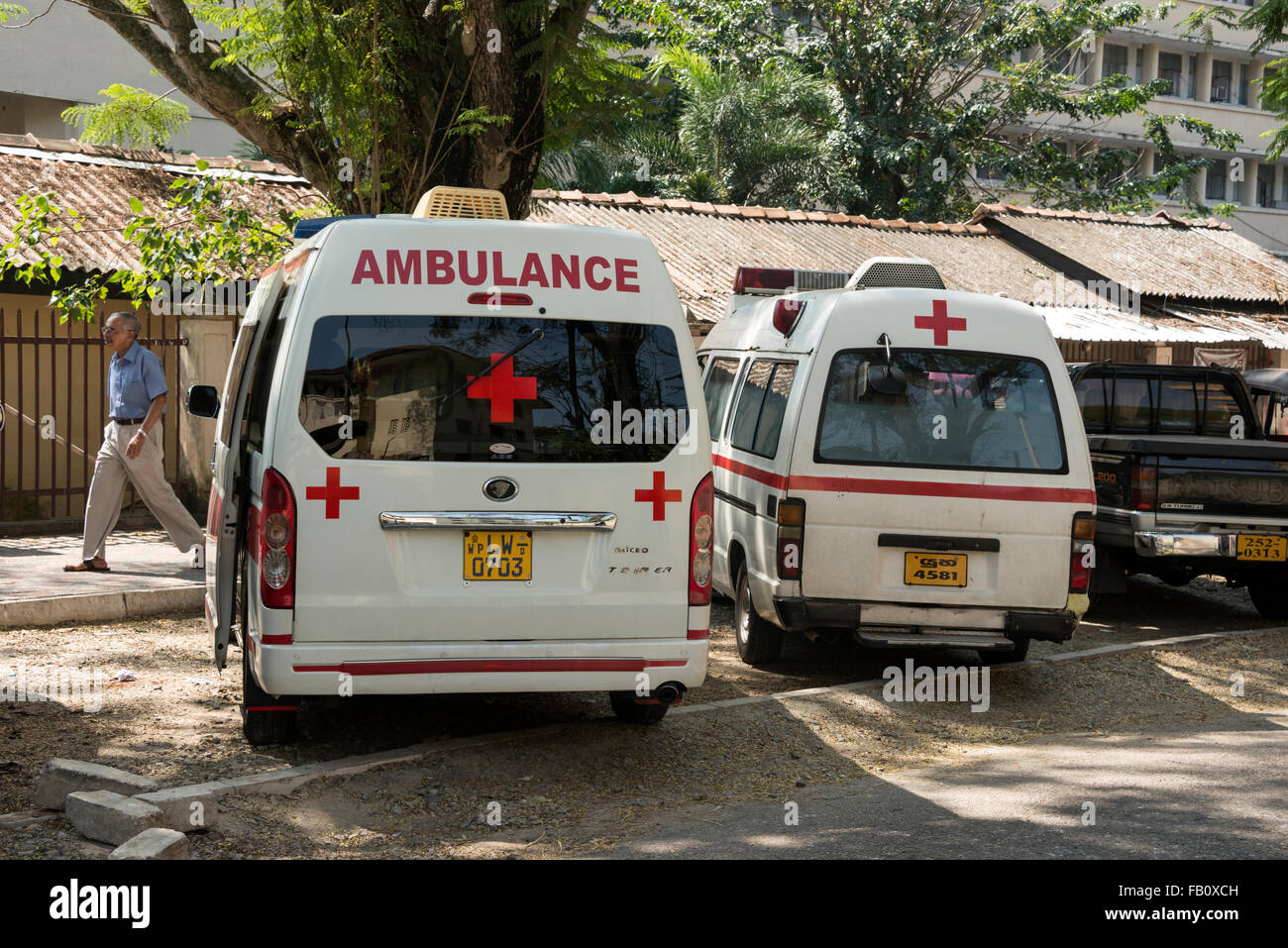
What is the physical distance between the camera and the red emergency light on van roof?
9.93m

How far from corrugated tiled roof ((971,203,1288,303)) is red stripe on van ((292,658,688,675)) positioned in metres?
18.6

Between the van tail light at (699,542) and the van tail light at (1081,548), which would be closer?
the van tail light at (699,542)

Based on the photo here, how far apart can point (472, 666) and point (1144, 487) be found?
6.39 meters

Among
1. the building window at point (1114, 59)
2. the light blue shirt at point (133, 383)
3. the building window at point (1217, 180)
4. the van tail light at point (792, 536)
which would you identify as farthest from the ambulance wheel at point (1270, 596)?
the building window at point (1217, 180)

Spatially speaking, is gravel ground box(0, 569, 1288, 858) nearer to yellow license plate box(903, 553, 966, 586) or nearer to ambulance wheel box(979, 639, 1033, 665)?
ambulance wheel box(979, 639, 1033, 665)

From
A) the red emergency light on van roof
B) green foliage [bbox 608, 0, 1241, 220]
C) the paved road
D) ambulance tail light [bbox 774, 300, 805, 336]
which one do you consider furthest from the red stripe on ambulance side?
green foliage [bbox 608, 0, 1241, 220]

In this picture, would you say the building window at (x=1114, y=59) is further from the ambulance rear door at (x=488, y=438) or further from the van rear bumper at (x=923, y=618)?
the ambulance rear door at (x=488, y=438)

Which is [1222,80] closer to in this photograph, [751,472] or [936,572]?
[751,472]

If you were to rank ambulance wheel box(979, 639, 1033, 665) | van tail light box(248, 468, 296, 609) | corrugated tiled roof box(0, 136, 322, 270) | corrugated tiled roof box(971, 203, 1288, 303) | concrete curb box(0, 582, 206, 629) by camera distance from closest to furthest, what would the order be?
van tail light box(248, 468, 296, 609) < ambulance wheel box(979, 639, 1033, 665) < concrete curb box(0, 582, 206, 629) < corrugated tiled roof box(0, 136, 322, 270) < corrugated tiled roof box(971, 203, 1288, 303)

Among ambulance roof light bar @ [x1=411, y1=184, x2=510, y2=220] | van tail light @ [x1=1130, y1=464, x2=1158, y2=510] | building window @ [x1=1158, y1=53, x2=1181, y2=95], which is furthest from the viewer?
building window @ [x1=1158, y1=53, x2=1181, y2=95]

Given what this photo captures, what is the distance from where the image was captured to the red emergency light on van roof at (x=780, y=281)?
32.6 feet

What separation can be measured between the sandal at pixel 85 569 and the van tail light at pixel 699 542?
626 cm

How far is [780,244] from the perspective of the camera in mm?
20328
